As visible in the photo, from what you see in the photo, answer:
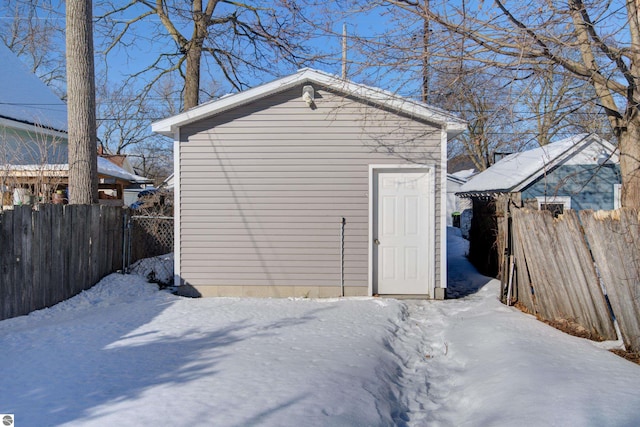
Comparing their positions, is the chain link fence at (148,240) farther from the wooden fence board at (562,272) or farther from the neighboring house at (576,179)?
the neighboring house at (576,179)

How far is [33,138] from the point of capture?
15188mm

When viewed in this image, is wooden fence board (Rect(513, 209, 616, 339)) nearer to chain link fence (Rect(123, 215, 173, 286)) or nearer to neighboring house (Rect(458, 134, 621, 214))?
neighboring house (Rect(458, 134, 621, 214))

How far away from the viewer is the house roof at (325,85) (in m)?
8.09

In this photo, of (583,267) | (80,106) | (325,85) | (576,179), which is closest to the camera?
(583,267)

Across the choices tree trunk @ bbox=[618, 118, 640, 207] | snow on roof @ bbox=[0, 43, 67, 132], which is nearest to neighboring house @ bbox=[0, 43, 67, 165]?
snow on roof @ bbox=[0, 43, 67, 132]

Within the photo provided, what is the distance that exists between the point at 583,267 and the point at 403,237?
11.0 feet

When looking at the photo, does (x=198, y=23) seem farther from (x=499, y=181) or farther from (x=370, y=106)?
(x=499, y=181)

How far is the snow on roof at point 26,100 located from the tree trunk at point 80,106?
5.99 meters

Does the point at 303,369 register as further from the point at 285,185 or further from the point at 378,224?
the point at 285,185

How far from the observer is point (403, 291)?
860 cm

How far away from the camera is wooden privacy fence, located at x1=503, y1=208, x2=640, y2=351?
194 inches

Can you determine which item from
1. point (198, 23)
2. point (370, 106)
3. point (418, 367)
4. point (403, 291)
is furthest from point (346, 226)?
point (198, 23)

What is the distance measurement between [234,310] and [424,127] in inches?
176

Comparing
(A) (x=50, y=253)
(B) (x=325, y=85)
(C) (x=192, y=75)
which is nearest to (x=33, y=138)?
(C) (x=192, y=75)
